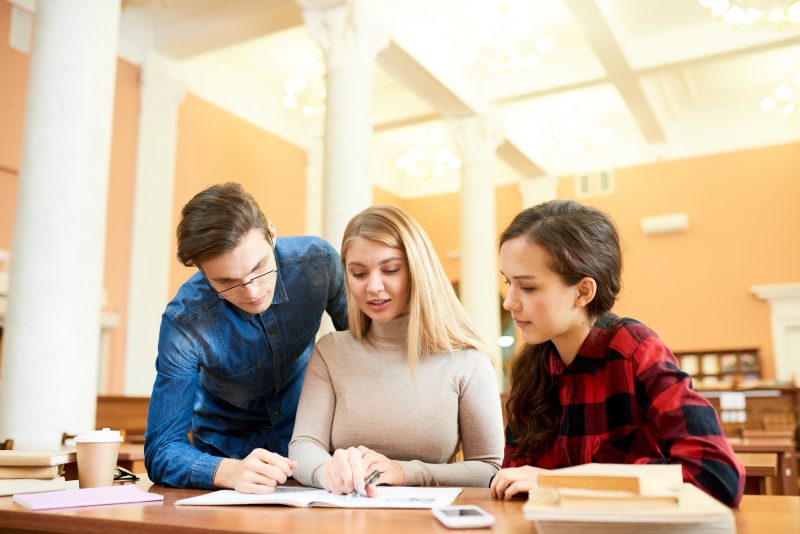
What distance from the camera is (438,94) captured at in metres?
9.62

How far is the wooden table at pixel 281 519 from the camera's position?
1.11 meters

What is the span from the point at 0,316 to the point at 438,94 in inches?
224

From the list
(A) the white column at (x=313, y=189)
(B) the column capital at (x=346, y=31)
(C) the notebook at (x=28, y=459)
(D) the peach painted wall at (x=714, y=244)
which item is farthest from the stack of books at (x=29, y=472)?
(D) the peach painted wall at (x=714, y=244)

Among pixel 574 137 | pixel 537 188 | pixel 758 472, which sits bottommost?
pixel 758 472

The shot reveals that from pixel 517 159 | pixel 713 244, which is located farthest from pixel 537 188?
pixel 713 244

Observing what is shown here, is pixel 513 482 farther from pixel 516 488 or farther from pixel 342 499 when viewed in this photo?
pixel 342 499

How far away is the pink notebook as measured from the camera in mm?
1369

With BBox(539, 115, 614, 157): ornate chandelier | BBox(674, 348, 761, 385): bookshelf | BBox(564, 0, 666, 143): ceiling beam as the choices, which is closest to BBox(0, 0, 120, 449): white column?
BBox(564, 0, 666, 143): ceiling beam

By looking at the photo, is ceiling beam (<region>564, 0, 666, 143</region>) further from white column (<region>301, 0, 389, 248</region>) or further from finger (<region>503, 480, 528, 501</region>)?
finger (<region>503, 480, 528, 501</region>)

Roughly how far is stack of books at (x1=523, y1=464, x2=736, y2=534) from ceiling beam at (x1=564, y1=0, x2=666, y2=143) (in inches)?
298

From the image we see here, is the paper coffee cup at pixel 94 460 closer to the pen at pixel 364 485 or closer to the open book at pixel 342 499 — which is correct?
the open book at pixel 342 499

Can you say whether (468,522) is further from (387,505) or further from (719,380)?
(719,380)

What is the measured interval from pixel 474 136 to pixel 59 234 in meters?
7.15

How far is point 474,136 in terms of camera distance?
10.3m
